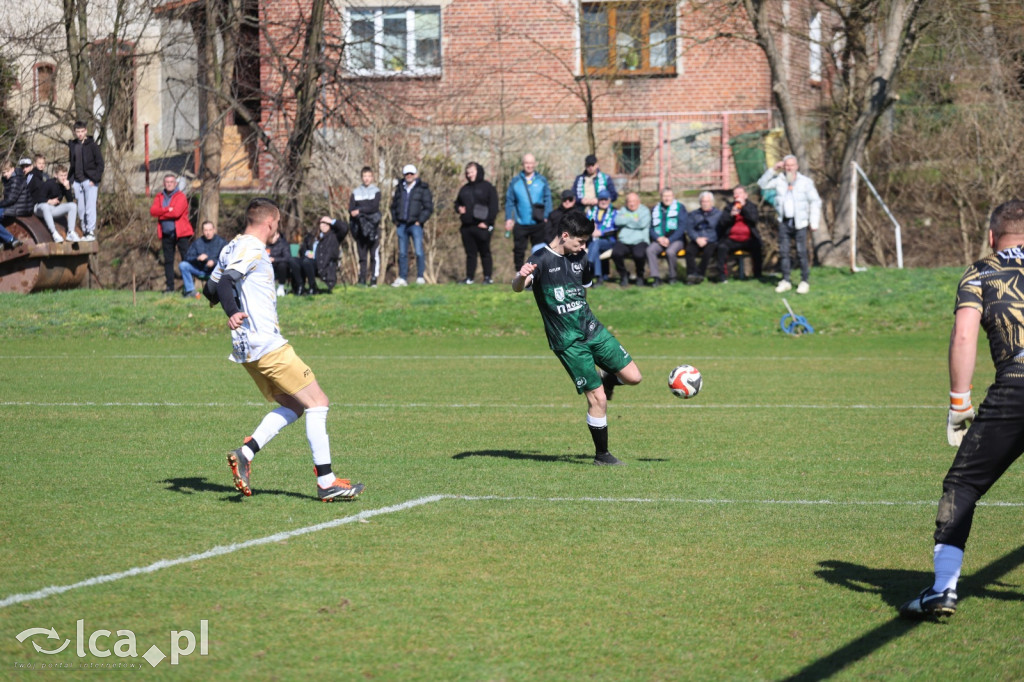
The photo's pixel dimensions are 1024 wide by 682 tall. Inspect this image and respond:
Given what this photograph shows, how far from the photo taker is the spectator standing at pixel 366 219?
22812mm

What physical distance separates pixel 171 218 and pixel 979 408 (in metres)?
19.7

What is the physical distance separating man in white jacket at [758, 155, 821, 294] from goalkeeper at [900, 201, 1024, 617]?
52.8 ft

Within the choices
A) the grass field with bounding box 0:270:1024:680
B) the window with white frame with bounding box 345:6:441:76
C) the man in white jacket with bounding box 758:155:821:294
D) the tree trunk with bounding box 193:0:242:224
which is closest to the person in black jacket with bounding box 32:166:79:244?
the tree trunk with bounding box 193:0:242:224

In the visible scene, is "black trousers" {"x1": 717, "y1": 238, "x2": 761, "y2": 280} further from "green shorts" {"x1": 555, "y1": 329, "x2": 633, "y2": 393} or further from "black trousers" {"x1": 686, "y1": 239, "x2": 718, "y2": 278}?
"green shorts" {"x1": 555, "y1": 329, "x2": 633, "y2": 393}

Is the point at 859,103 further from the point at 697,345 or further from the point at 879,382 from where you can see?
the point at 879,382

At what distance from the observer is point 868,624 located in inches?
218

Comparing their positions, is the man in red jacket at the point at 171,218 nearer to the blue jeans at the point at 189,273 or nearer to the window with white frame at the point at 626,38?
the blue jeans at the point at 189,273

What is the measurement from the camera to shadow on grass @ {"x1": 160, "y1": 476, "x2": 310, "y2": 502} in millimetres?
8344

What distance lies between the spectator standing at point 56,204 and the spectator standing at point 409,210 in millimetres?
6263

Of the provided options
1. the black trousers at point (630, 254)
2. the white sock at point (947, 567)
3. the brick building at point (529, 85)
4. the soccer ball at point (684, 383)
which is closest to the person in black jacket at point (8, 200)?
the brick building at point (529, 85)

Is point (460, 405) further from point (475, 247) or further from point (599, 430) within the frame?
point (475, 247)

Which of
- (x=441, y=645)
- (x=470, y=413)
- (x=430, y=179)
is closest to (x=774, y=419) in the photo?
(x=470, y=413)

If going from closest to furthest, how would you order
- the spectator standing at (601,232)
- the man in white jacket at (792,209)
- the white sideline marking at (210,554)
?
1. the white sideline marking at (210,554)
2. the man in white jacket at (792,209)
3. the spectator standing at (601,232)

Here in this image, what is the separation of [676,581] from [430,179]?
20623 mm
